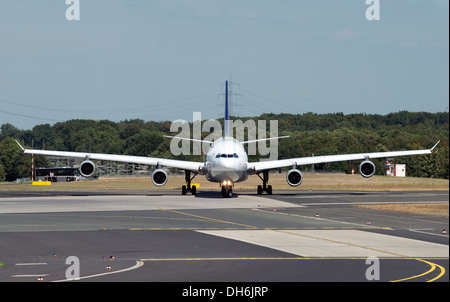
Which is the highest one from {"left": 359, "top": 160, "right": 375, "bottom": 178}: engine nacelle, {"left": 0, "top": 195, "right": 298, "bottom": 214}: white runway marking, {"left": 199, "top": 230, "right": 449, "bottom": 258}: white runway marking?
{"left": 359, "top": 160, "right": 375, "bottom": 178}: engine nacelle

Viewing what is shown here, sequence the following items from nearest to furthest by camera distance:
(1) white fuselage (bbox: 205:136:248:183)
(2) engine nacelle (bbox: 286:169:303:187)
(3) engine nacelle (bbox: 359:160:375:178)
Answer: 1. (1) white fuselage (bbox: 205:136:248:183)
2. (2) engine nacelle (bbox: 286:169:303:187)
3. (3) engine nacelle (bbox: 359:160:375:178)

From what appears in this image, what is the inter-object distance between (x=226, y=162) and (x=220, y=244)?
31924 millimetres

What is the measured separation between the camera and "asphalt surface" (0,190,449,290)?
23.0 m

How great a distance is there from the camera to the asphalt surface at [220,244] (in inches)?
906

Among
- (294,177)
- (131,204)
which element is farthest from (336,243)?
(294,177)

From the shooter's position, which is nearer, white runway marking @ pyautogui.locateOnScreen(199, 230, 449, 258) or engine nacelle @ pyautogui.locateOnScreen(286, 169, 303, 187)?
white runway marking @ pyautogui.locateOnScreen(199, 230, 449, 258)

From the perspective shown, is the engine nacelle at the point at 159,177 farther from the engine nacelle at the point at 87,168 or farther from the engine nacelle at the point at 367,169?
the engine nacelle at the point at 367,169

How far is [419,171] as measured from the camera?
14600 centimetres

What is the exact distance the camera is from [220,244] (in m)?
31.6

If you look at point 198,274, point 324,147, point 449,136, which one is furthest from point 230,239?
point 324,147

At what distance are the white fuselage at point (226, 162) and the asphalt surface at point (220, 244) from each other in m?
7.93

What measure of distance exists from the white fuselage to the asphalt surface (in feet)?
26.0

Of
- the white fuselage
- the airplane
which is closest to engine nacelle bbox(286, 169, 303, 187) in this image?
the airplane

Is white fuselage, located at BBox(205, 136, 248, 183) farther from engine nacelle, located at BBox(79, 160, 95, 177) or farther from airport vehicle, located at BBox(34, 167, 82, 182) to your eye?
airport vehicle, located at BBox(34, 167, 82, 182)
